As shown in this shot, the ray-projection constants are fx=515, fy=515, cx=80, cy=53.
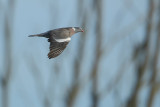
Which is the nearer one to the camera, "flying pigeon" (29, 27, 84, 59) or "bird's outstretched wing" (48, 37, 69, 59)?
"bird's outstretched wing" (48, 37, 69, 59)

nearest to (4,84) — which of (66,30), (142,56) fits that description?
(142,56)

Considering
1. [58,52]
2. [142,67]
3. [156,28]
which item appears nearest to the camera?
[58,52]

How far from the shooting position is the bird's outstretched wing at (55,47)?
15.2 ft

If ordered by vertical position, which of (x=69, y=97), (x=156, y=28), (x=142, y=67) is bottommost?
(x=69, y=97)

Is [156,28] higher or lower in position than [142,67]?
higher

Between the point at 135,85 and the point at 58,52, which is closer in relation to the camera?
the point at 58,52

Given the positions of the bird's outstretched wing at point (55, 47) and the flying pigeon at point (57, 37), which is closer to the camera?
the bird's outstretched wing at point (55, 47)

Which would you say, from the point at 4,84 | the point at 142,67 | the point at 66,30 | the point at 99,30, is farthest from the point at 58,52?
the point at 4,84

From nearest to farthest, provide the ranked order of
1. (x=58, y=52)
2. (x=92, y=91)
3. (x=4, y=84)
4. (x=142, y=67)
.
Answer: (x=58, y=52), (x=142, y=67), (x=92, y=91), (x=4, y=84)

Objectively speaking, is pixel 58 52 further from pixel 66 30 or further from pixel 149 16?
pixel 149 16

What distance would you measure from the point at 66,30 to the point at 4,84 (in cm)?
365

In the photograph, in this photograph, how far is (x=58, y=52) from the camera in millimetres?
4738

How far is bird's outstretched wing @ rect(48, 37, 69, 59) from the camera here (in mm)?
4637

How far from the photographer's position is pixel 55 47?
4.86m
